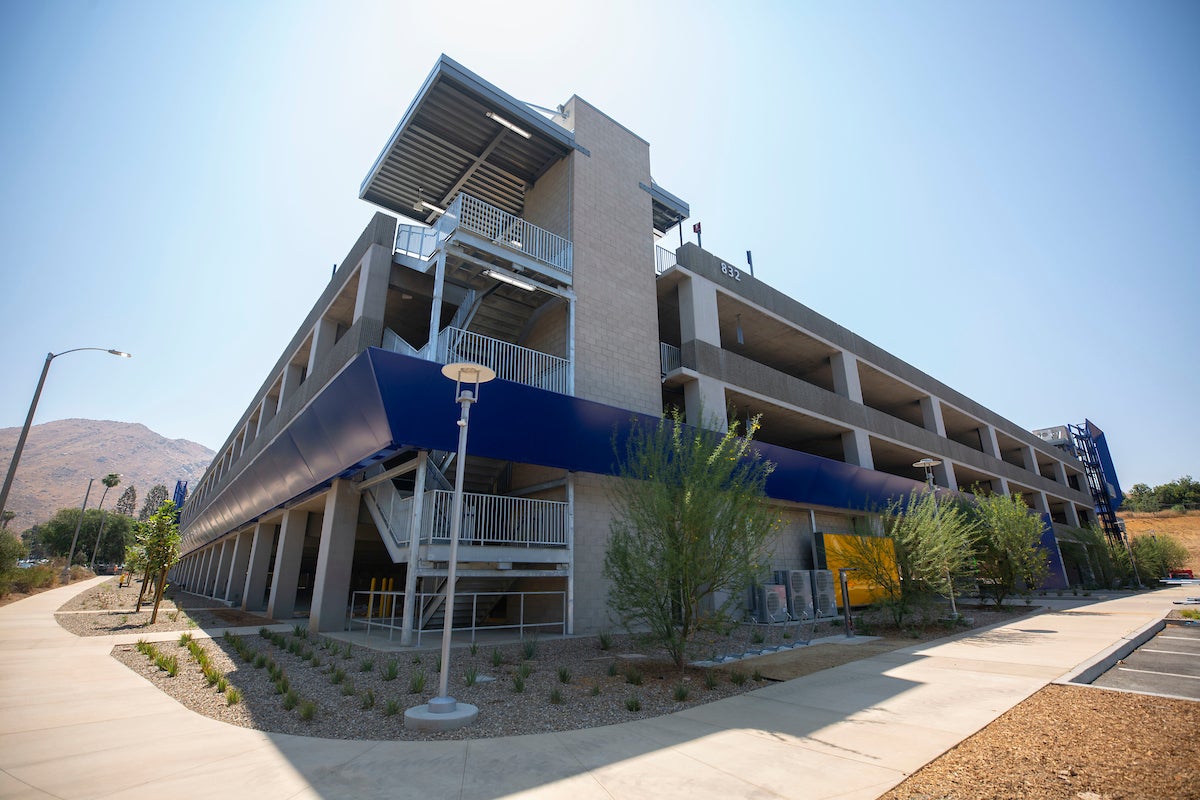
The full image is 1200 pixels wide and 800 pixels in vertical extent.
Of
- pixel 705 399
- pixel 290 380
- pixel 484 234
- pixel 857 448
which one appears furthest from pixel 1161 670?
pixel 290 380

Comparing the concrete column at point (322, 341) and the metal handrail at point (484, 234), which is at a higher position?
the metal handrail at point (484, 234)

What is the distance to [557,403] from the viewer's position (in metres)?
13.6

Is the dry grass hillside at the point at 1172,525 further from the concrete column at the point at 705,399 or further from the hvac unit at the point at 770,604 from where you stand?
the concrete column at the point at 705,399

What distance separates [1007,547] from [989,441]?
20345mm

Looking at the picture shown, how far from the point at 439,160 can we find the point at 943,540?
853 inches

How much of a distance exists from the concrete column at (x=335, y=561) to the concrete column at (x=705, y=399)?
11.6 m

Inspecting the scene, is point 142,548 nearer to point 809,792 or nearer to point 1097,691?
point 809,792

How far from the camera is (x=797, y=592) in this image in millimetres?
18500

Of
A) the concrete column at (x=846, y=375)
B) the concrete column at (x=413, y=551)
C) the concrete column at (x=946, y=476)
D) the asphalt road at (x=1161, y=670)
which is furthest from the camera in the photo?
the concrete column at (x=946, y=476)

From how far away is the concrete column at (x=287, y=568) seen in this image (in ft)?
63.5

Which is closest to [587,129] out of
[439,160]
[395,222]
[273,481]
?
[439,160]

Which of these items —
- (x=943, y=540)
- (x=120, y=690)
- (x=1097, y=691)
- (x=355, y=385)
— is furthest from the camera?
(x=943, y=540)

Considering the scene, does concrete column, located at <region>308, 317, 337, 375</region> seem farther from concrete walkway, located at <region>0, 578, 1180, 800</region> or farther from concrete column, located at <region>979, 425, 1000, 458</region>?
concrete column, located at <region>979, 425, 1000, 458</region>

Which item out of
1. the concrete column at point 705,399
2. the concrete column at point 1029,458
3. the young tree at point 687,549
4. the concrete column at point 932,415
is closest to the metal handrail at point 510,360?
the concrete column at point 705,399
